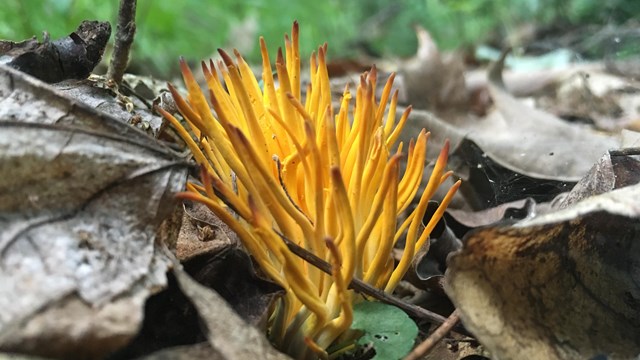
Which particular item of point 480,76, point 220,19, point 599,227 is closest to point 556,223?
point 599,227

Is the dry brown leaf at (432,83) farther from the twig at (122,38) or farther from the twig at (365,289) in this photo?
the twig at (365,289)

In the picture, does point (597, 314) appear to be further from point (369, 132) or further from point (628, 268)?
point (369, 132)

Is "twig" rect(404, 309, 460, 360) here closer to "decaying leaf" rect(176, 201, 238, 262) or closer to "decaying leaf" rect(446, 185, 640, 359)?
"decaying leaf" rect(446, 185, 640, 359)

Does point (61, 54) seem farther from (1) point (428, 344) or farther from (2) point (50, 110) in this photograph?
(1) point (428, 344)

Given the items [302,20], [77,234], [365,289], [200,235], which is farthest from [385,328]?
[302,20]

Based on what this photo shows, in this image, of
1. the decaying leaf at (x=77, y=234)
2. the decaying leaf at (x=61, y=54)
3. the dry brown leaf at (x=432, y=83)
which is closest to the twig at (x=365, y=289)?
the decaying leaf at (x=77, y=234)

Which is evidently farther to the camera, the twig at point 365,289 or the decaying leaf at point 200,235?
the decaying leaf at point 200,235
